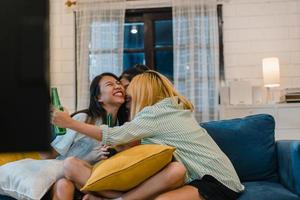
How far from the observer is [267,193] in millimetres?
1793

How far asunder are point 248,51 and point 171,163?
2.60m

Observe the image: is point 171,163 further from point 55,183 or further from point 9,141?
point 9,141

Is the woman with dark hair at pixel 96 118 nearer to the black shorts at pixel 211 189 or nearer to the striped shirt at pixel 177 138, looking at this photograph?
the striped shirt at pixel 177 138

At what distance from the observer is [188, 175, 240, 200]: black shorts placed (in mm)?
1616

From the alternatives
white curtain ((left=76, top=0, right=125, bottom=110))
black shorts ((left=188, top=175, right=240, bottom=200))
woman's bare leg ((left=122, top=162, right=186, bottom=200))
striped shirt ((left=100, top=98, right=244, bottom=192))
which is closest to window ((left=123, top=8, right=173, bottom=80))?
white curtain ((left=76, top=0, right=125, bottom=110))

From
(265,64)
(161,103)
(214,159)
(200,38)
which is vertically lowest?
(214,159)

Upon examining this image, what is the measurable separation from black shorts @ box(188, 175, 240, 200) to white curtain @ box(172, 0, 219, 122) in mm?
2040

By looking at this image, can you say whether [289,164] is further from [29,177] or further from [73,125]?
[29,177]

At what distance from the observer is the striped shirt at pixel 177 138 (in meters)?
1.67

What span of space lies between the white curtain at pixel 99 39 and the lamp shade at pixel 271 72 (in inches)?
56.4

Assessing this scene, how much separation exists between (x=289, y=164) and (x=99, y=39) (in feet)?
8.33

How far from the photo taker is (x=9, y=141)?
14.0 inches

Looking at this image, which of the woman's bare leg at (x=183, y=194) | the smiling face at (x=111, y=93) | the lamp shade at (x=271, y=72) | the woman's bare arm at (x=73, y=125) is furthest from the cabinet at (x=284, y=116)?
the woman's bare arm at (x=73, y=125)

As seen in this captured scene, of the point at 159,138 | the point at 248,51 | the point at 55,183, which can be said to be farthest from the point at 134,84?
the point at 248,51
